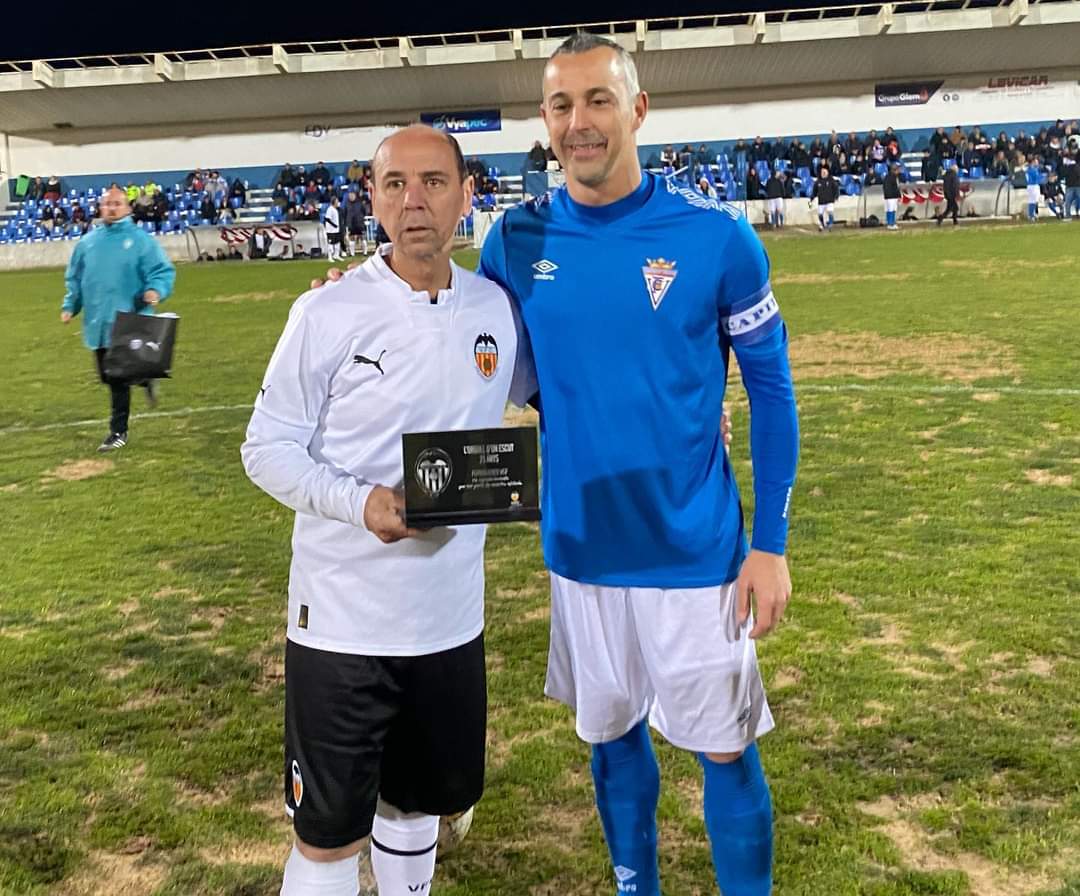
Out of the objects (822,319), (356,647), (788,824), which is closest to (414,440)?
(356,647)

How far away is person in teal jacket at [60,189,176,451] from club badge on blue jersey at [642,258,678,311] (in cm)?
632

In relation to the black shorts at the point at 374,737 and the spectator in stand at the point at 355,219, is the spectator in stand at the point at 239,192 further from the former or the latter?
the black shorts at the point at 374,737

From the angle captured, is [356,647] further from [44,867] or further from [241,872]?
[44,867]

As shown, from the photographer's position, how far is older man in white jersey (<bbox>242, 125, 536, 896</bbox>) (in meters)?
2.01

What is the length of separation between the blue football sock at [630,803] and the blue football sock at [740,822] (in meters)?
0.17

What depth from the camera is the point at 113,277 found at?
7.67 m

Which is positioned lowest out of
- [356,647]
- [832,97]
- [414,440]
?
[356,647]

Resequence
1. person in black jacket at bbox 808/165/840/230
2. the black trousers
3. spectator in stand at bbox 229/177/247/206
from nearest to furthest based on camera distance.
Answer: the black trousers
person in black jacket at bbox 808/165/840/230
spectator in stand at bbox 229/177/247/206

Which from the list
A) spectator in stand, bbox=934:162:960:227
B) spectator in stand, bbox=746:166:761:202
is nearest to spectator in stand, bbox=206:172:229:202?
spectator in stand, bbox=746:166:761:202

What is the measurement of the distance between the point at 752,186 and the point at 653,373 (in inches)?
1108

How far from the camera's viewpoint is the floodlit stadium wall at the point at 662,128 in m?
33.2

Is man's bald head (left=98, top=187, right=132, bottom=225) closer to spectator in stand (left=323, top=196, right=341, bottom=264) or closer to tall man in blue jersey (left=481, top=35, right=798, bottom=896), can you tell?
tall man in blue jersey (left=481, top=35, right=798, bottom=896)

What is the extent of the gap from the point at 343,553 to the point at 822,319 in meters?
10.8

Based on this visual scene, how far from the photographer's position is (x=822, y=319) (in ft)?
39.4
